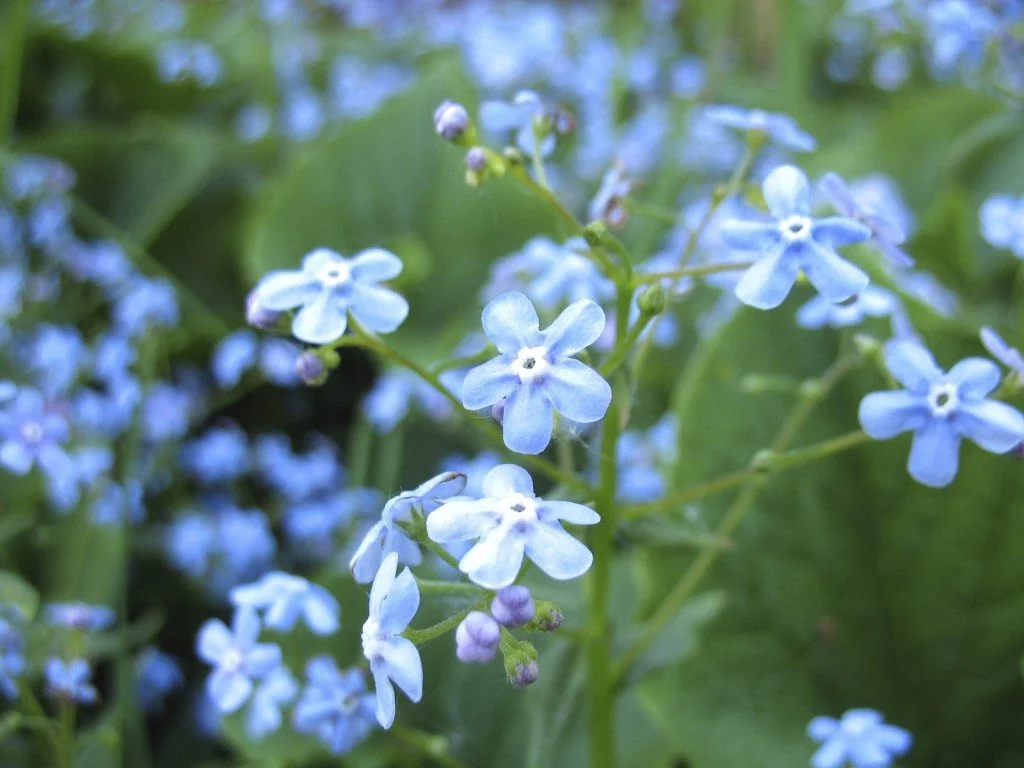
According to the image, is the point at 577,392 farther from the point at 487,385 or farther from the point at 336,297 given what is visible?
the point at 336,297

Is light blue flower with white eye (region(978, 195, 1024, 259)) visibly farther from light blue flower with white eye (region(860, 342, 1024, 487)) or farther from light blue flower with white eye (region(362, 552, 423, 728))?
light blue flower with white eye (region(362, 552, 423, 728))

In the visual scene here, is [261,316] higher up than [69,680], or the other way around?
[261,316]

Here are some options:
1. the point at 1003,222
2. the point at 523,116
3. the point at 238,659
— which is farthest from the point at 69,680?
the point at 1003,222

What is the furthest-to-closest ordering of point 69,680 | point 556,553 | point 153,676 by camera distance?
point 153,676 → point 69,680 → point 556,553

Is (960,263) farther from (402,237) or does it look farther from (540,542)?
(540,542)

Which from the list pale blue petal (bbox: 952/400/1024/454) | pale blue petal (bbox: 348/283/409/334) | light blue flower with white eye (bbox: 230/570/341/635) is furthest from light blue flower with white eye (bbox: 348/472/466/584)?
pale blue petal (bbox: 952/400/1024/454)

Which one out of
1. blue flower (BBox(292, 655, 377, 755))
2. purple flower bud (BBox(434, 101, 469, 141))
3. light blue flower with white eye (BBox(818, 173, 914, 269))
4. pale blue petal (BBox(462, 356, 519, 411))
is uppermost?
light blue flower with white eye (BBox(818, 173, 914, 269))
